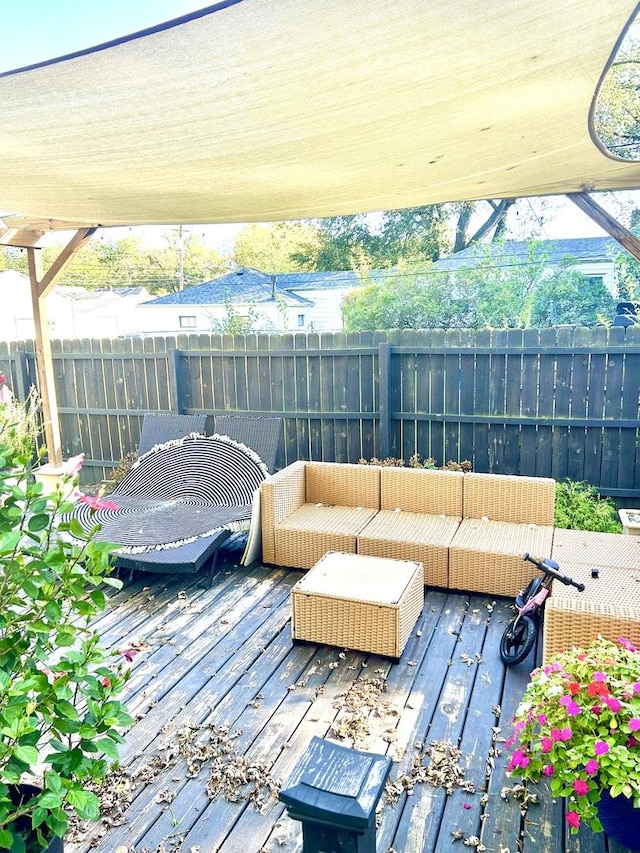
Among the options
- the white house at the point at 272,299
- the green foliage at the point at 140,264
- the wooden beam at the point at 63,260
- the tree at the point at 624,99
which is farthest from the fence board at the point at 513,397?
the green foliage at the point at 140,264

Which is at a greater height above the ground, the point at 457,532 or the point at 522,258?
the point at 522,258

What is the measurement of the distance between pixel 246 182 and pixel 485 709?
289 centimetres

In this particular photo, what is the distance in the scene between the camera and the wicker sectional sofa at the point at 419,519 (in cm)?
370

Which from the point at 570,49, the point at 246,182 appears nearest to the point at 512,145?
the point at 570,49

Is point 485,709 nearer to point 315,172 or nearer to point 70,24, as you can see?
point 315,172

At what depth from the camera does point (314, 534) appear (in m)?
4.05

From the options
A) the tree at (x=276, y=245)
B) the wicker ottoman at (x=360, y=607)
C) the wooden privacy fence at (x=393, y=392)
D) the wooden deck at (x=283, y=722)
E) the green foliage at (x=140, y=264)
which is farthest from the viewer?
the green foliage at (x=140, y=264)

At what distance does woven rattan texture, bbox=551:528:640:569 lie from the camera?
11.1 feet

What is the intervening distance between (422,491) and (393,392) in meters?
1.63

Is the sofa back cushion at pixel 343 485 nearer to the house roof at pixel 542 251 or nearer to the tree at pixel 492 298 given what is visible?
the tree at pixel 492 298

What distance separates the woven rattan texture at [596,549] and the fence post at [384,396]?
2122 mm

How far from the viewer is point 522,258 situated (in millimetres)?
11602

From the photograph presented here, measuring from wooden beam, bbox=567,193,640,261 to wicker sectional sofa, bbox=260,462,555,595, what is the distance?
1799 millimetres

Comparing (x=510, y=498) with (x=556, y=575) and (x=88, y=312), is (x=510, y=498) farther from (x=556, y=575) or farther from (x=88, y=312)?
(x=88, y=312)
